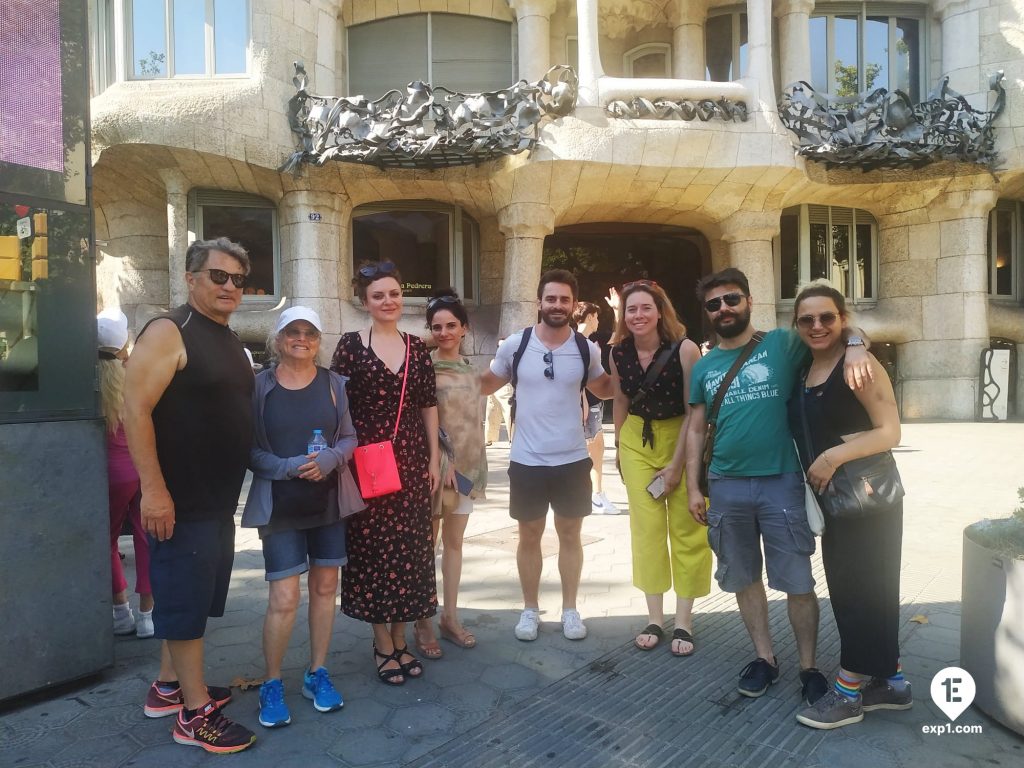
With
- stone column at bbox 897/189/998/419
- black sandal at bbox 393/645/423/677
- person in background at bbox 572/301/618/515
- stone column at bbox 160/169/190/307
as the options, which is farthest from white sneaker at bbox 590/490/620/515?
stone column at bbox 897/189/998/419

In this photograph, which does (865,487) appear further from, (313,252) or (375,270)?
(313,252)

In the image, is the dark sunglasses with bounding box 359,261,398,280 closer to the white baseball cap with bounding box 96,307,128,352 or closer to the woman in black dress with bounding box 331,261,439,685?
the woman in black dress with bounding box 331,261,439,685

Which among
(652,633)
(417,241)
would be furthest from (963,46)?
(652,633)

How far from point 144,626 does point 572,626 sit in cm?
238

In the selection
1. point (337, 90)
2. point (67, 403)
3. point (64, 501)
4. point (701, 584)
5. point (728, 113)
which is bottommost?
point (701, 584)

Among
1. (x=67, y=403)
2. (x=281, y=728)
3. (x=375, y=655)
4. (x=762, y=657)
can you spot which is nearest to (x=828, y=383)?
(x=762, y=657)

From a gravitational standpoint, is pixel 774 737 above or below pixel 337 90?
below

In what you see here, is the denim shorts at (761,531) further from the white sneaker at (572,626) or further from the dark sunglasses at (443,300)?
the dark sunglasses at (443,300)

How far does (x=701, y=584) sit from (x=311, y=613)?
198 cm

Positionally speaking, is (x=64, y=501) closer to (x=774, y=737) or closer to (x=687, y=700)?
(x=687, y=700)

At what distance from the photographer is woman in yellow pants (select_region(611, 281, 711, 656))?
3.62m

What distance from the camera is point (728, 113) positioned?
464 inches

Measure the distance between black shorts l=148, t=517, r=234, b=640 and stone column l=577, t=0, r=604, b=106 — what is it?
10.5m

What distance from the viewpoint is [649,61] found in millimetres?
14492
